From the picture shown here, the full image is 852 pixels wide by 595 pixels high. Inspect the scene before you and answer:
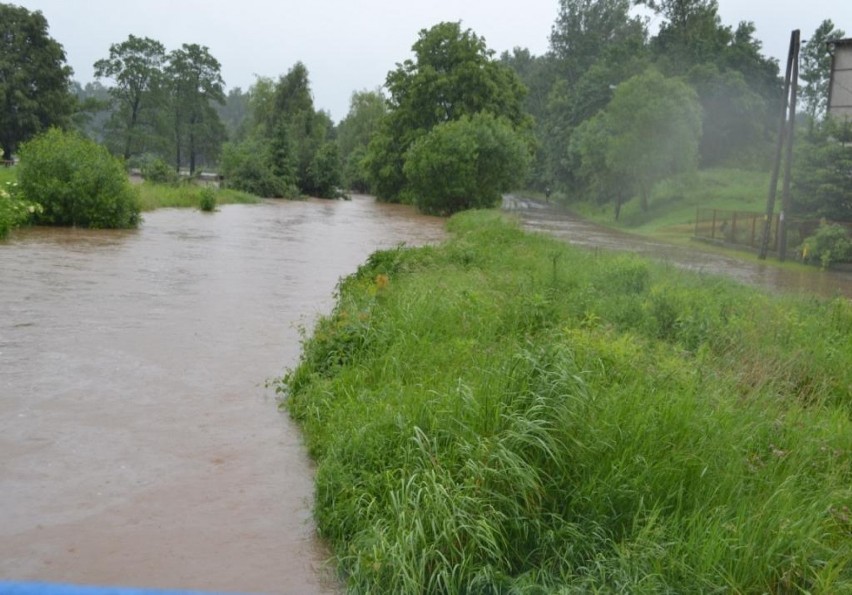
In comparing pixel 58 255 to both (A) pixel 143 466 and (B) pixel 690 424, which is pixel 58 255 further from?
(B) pixel 690 424

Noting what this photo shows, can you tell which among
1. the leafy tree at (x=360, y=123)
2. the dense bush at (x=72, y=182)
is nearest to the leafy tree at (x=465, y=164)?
the dense bush at (x=72, y=182)

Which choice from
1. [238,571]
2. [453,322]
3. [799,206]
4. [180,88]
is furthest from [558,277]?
[180,88]

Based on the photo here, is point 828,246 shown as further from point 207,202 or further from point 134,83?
point 134,83

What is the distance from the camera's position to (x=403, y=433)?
5.88 m

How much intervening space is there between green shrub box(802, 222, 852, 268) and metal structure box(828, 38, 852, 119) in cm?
628

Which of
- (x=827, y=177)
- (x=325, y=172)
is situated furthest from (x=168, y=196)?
(x=827, y=177)

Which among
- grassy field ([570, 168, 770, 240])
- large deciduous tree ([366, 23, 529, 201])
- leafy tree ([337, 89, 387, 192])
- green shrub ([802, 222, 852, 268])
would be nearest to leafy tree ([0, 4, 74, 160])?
large deciduous tree ([366, 23, 529, 201])

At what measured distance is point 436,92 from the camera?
55281 mm

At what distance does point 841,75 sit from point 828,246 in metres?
7.24

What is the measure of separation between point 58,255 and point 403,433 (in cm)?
1518

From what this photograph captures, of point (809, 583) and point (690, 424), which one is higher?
point (690, 424)

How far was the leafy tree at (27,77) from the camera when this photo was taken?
5641 cm

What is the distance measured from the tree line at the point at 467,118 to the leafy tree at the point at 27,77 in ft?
0.35

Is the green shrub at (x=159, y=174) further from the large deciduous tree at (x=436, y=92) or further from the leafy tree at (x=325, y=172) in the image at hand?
the leafy tree at (x=325, y=172)
